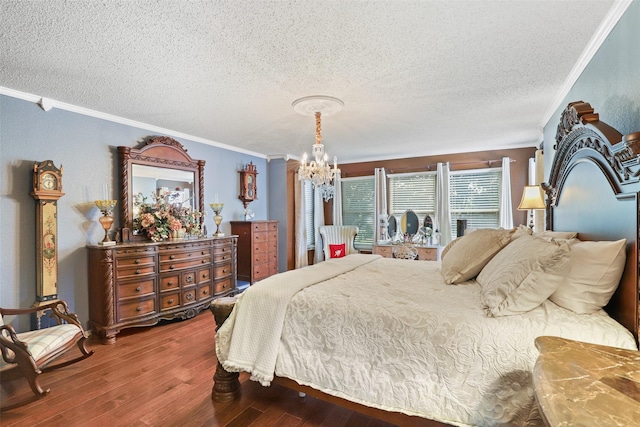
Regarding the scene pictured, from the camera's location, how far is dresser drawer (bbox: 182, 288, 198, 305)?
3630 millimetres

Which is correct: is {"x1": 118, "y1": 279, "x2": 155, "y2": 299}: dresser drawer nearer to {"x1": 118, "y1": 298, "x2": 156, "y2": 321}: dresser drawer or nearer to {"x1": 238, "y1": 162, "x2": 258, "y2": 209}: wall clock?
{"x1": 118, "y1": 298, "x2": 156, "y2": 321}: dresser drawer

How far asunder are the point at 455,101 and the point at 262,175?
146 inches

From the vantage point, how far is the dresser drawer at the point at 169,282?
343 cm

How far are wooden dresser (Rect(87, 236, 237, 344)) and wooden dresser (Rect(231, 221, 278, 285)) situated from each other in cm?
85

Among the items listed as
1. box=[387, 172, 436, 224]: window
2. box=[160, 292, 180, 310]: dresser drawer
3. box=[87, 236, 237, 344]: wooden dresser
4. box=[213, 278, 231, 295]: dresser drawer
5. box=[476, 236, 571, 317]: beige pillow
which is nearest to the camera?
box=[476, 236, 571, 317]: beige pillow

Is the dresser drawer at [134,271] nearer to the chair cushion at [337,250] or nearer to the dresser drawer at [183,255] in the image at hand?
the dresser drawer at [183,255]

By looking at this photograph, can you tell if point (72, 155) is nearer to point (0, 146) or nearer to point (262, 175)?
point (0, 146)

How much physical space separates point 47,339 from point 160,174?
223 cm

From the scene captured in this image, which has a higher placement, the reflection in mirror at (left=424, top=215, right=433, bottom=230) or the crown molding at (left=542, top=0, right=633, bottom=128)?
the crown molding at (left=542, top=0, right=633, bottom=128)

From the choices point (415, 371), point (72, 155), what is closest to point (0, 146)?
point (72, 155)

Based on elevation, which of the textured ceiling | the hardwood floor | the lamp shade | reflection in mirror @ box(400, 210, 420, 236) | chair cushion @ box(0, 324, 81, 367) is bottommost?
the hardwood floor

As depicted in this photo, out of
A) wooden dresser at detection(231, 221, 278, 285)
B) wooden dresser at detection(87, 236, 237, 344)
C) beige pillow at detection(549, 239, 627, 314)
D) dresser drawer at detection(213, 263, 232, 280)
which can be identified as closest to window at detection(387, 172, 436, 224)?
Answer: wooden dresser at detection(231, 221, 278, 285)

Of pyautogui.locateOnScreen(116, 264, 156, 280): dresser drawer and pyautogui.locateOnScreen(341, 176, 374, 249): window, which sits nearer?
pyautogui.locateOnScreen(116, 264, 156, 280): dresser drawer

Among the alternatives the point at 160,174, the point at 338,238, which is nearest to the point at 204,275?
the point at 160,174
